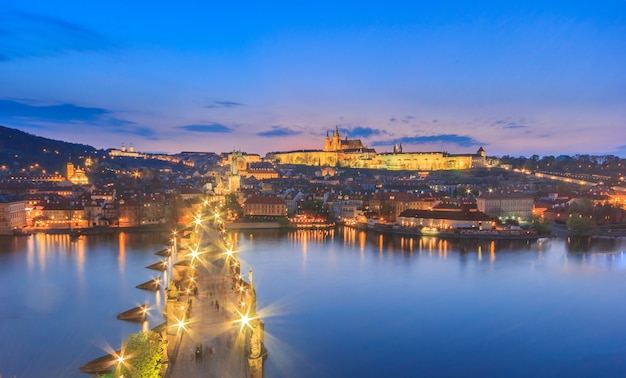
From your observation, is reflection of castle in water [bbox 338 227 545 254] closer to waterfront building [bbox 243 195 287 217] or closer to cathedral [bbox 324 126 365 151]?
waterfront building [bbox 243 195 287 217]

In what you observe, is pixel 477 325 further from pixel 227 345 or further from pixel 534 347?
pixel 227 345

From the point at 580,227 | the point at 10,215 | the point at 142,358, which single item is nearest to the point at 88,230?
the point at 10,215

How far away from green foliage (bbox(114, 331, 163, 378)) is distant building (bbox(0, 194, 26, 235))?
11.8m

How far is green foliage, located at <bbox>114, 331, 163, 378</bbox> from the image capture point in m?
3.23

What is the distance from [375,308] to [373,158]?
3384 centimetres

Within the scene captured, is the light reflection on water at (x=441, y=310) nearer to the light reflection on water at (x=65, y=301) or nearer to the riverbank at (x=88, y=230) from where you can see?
the light reflection on water at (x=65, y=301)

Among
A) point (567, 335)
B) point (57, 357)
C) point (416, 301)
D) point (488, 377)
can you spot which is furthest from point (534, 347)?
point (57, 357)

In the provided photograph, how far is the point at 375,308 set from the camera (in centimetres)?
698

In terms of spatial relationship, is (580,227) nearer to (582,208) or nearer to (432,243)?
(582,208)

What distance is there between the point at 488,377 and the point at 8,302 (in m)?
6.31

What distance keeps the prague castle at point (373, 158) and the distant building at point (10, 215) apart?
28.0m

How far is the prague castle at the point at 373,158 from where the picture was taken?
37656 millimetres

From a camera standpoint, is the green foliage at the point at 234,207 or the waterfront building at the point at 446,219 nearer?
the waterfront building at the point at 446,219

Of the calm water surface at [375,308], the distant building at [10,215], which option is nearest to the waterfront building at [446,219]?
the calm water surface at [375,308]
